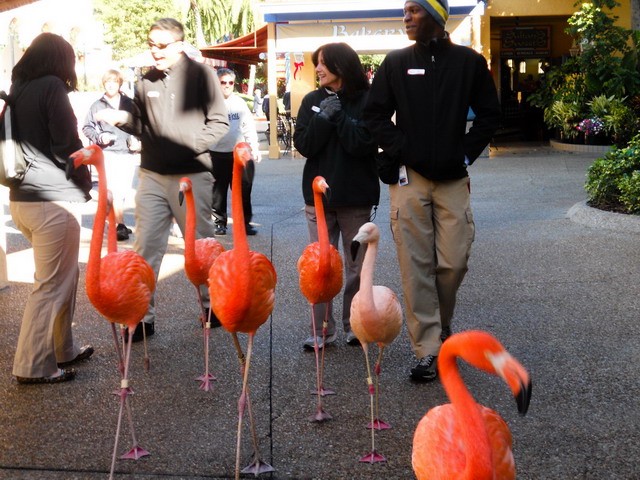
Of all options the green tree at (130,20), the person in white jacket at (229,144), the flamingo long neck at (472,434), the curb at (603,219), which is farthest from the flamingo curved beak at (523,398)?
the green tree at (130,20)

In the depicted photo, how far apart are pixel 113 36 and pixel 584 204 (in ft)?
122

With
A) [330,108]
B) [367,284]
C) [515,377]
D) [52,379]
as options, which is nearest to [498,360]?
[515,377]

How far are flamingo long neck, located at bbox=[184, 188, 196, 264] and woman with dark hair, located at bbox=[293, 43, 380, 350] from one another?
32.5 inches

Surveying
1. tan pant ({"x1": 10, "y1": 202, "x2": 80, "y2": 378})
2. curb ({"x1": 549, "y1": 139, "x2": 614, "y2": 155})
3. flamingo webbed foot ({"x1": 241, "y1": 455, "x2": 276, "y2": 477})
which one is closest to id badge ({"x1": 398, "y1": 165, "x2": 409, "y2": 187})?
flamingo webbed foot ({"x1": 241, "y1": 455, "x2": 276, "y2": 477})

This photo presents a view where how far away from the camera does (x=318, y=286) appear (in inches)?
192

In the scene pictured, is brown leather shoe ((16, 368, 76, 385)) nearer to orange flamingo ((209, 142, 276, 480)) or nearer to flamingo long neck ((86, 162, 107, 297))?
flamingo long neck ((86, 162, 107, 297))

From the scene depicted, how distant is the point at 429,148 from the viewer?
4.81 metres

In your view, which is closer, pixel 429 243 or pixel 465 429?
pixel 465 429

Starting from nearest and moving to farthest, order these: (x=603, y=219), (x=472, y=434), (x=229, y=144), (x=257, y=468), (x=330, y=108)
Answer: (x=472, y=434) → (x=257, y=468) → (x=330, y=108) → (x=229, y=144) → (x=603, y=219)

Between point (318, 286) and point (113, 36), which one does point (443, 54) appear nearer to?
point (318, 286)

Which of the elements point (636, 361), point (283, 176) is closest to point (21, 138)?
point (636, 361)

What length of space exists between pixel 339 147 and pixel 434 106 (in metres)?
0.93

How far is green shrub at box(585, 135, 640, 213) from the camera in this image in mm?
9789

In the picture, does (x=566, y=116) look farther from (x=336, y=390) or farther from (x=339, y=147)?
(x=336, y=390)
